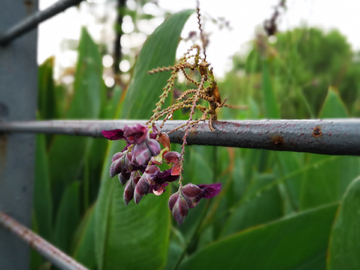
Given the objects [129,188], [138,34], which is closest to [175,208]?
[129,188]

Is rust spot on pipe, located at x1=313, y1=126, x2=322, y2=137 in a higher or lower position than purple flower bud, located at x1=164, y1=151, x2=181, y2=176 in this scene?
higher

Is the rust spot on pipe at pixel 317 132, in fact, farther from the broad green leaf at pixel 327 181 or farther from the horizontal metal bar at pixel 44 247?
the broad green leaf at pixel 327 181

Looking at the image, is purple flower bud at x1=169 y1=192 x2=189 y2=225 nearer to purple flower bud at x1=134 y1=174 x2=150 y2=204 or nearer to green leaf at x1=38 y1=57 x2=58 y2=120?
purple flower bud at x1=134 y1=174 x2=150 y2=204

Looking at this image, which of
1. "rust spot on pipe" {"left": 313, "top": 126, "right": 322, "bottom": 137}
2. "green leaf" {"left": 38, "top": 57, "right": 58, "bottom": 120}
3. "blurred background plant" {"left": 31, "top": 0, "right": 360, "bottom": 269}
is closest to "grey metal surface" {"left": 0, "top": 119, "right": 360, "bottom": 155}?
"rust spot on pipe" {"left": 313, "top": 126, "right": 322, "bottom": 137}

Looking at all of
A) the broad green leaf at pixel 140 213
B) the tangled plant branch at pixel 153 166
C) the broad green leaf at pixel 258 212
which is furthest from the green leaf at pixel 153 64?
the broad green leaf at pixel 258 212

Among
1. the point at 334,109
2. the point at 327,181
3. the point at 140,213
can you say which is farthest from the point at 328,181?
the point at 140,213

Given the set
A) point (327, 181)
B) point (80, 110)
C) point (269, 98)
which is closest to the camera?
point (327, 181)

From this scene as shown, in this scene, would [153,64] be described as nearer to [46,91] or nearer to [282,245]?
[282,245]
